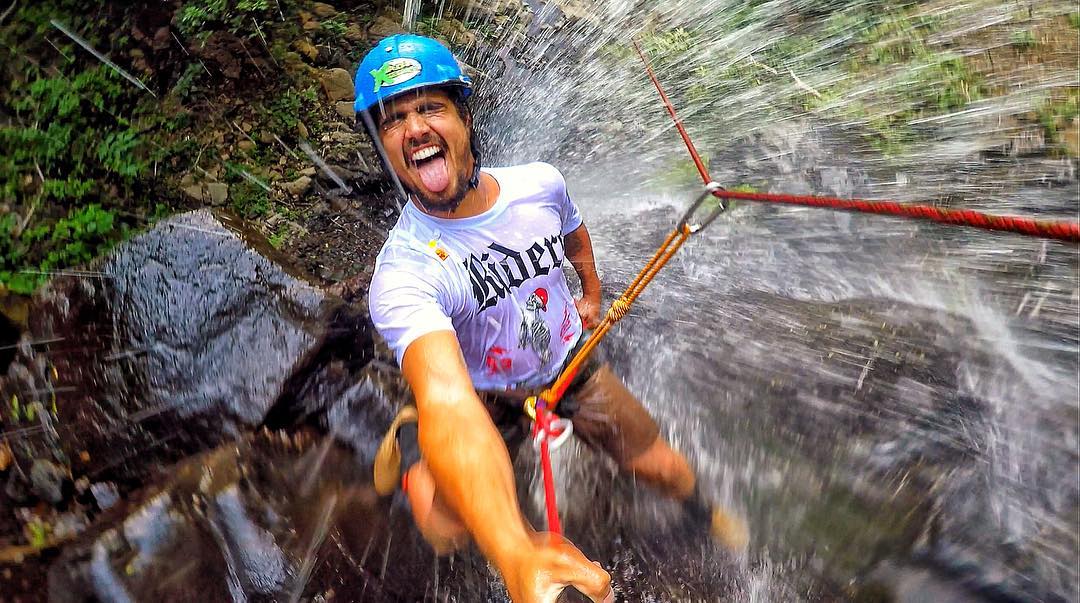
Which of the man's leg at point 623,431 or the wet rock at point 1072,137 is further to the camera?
the wet rock at point 1072,137

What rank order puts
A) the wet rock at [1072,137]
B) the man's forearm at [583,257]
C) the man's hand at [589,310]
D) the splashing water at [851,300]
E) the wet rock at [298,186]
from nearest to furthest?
1. the splashing water at [851,300]
2. the man's forearm at [583,257]
3. the man's hand at [589,310]
4. the wet rock at [1072,137]
5. the wet rock at [298,186]

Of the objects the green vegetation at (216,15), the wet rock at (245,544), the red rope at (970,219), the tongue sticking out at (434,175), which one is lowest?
the wet rock at (245,544)

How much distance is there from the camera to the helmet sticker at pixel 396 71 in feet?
5.52

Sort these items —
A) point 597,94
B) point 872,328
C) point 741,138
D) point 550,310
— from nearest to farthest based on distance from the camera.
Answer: point 550,310 < point 872,328 < point 741,138 < point 597,94

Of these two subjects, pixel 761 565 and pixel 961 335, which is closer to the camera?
pixel 761 565

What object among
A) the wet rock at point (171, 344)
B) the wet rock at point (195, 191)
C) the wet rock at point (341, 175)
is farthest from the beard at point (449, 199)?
the wet rock at point (195, 191)

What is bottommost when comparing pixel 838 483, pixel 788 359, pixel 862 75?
pixel 838 483

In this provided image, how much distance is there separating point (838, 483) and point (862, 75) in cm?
312

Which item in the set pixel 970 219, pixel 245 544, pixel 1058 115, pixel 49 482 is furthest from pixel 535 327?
pixel 1058 115

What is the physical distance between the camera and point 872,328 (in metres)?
2.93

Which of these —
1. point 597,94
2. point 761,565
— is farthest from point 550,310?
point 597,94

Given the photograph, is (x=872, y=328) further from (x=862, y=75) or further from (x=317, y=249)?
(x=317, y=249)

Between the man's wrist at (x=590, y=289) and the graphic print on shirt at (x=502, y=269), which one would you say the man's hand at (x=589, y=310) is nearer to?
the man's wrist at (x=590, y=289)

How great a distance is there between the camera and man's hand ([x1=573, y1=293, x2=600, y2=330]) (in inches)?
95.6
